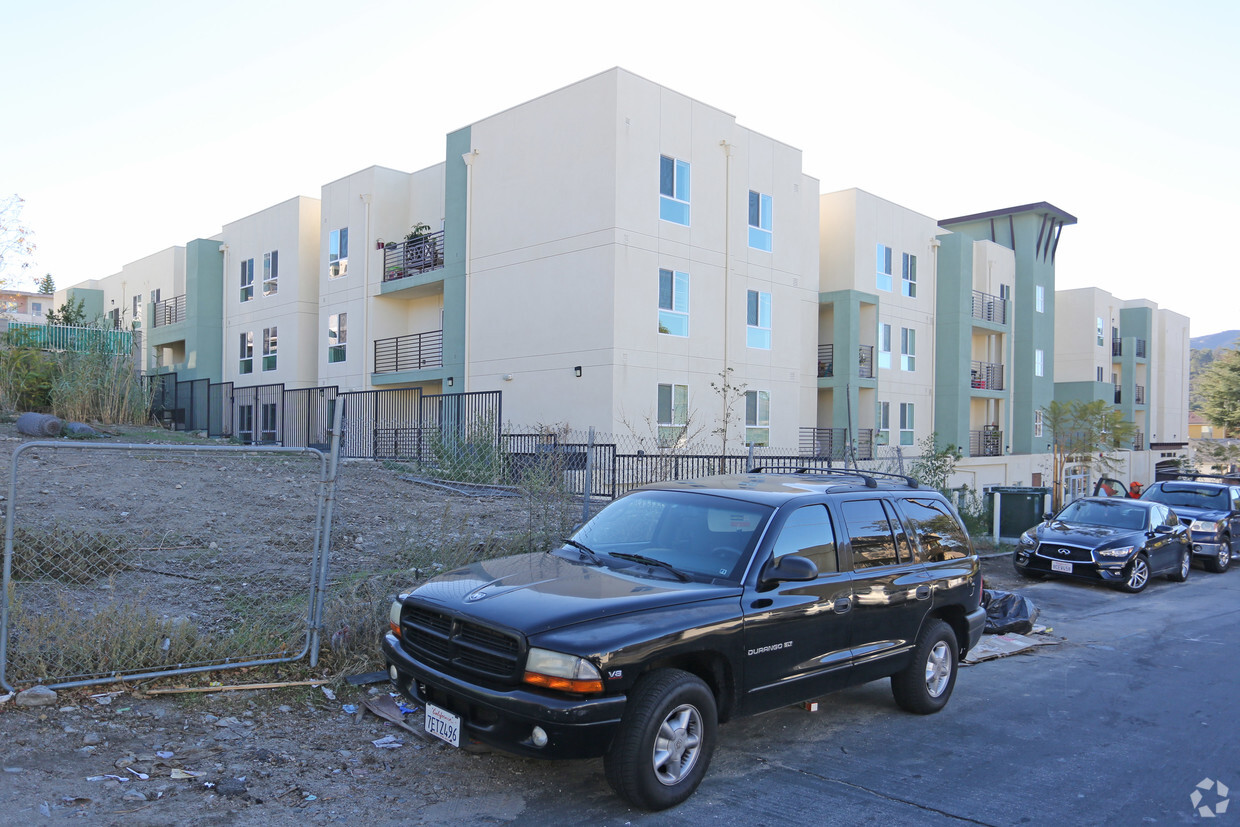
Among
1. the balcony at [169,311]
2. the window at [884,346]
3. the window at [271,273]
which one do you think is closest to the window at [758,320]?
the window at [884,346]

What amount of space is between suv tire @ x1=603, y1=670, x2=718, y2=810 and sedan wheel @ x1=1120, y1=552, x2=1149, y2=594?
37.4ft

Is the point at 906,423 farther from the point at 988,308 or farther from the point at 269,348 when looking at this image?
the point at 269,348

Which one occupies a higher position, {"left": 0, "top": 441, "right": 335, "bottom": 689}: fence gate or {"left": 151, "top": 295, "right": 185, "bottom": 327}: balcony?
{"left": 151, "top": 295, "right": 185, "bottom": 327}: balcony

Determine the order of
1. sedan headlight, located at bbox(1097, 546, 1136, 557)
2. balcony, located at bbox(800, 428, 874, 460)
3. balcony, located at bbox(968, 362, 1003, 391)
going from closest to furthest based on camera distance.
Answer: sedan headlight, located at bbox(1097, 546, 1136, 557) < balcony, located at bbox(800, 428, 874, 460) < balcony, located at bbox(968, 362, 1003, 391)

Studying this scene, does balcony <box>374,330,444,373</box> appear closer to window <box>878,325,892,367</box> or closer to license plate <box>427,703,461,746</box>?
window <box>878,325,892,367</box>

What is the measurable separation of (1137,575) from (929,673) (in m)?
9.12

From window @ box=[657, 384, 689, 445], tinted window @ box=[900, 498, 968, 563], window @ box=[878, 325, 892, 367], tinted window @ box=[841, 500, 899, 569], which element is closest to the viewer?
tinted window @ box=[841, 500, 899, 569]

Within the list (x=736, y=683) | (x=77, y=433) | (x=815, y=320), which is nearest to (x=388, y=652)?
(x=736, y=683)

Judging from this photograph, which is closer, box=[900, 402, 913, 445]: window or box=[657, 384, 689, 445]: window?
box=[657, 384, 689, 445]: window

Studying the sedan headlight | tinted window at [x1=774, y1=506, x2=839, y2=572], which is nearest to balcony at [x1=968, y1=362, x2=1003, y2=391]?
the sedan headlight

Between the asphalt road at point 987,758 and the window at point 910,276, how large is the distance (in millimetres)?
24748

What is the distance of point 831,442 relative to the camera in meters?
28.2

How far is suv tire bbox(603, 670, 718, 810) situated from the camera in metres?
4.43

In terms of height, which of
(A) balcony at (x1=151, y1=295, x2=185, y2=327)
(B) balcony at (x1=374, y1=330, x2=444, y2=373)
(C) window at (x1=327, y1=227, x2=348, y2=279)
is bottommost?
(B) balcony at (x1=374, y1=330, x2=444, y2=373)
